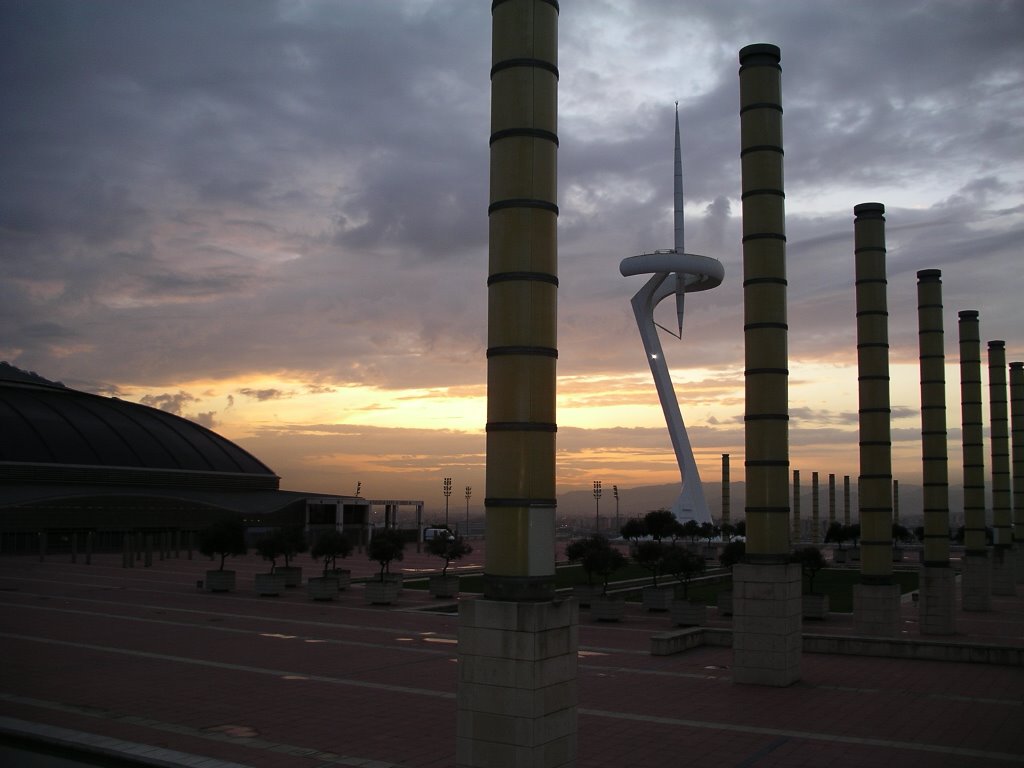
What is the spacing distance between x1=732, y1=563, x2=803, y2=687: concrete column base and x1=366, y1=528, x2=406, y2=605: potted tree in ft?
55.5

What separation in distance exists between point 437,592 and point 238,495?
161ft

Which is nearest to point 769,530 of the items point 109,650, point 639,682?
point 639,682

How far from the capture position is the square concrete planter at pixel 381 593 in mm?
32531

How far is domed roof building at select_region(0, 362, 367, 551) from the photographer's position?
64688 mm

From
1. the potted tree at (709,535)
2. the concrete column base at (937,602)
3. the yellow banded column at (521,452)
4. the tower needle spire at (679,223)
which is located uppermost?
the tower needle spire at (679,223)

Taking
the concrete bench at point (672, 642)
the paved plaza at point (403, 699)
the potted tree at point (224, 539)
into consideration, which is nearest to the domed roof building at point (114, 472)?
the potted tree at point (224, 539)

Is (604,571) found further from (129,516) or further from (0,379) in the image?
(0,379)

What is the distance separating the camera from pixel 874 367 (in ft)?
79.6

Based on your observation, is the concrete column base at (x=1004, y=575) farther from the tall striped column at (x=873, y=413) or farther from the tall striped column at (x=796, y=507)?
the tall striped column at (x=796, y=507)

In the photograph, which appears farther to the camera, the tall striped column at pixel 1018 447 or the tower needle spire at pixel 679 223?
the tower needle spire at pixel 679 223

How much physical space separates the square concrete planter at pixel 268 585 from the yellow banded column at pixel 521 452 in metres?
26.5

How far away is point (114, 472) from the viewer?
71125mm

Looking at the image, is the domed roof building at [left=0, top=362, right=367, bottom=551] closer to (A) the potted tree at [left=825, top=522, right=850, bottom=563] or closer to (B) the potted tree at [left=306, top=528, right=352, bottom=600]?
(B) the potted tree at [left=306, top=528, right=352, bottom=600]

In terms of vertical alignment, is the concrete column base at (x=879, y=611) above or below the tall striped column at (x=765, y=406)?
below
